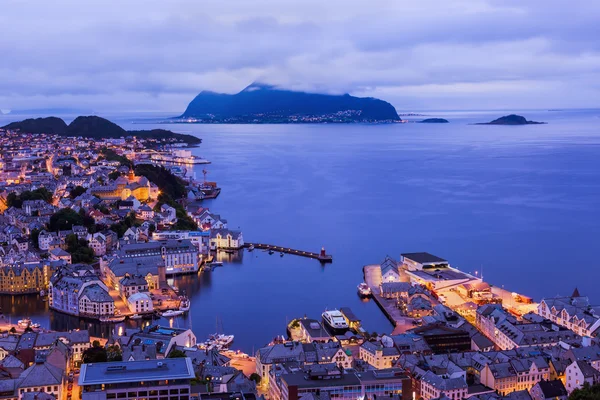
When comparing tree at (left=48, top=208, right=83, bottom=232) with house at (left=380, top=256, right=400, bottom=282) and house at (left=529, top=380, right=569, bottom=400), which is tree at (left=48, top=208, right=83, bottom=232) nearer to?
house at (left=380, top=256, right=400, bottom=282)

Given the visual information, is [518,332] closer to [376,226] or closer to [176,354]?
[176,354]

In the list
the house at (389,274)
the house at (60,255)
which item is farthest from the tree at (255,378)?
the house at (60,255)

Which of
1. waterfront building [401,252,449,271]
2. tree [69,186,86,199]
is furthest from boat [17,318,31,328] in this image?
tree [69,186,86,199]

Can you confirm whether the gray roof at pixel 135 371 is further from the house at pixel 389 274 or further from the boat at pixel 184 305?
the house at pixel 389 274

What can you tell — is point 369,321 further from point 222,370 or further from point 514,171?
point 514,171

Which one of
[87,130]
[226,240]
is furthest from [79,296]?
[87,130]
